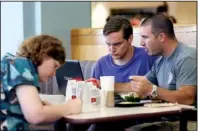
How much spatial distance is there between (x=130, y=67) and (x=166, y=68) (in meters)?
0.26

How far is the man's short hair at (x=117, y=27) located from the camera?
2352mm

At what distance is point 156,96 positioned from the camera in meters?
1.92

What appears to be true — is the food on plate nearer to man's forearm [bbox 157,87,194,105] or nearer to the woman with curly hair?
man's forearm [bbox 157,87,194,105]

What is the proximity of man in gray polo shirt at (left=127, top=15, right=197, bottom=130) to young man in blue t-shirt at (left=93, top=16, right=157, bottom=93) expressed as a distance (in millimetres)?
86

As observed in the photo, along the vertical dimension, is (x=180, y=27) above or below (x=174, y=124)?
above

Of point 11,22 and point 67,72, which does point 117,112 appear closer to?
point 67,72

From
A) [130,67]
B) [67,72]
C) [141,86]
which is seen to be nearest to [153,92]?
[141,86]

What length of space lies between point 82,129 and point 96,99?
0.15m

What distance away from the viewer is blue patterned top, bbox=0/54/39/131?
1418mm

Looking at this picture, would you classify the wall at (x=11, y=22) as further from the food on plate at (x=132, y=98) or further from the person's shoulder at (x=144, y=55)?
the food on plate at (x=132, y=98)

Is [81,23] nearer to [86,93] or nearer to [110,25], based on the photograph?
[110,25]

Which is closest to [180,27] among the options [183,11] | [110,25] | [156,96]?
[110,25]

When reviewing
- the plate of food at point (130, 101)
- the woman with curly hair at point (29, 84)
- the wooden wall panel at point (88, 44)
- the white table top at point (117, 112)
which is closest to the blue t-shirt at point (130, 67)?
the plate of food at point (130, 101)

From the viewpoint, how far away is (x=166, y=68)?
2215 millimetres
